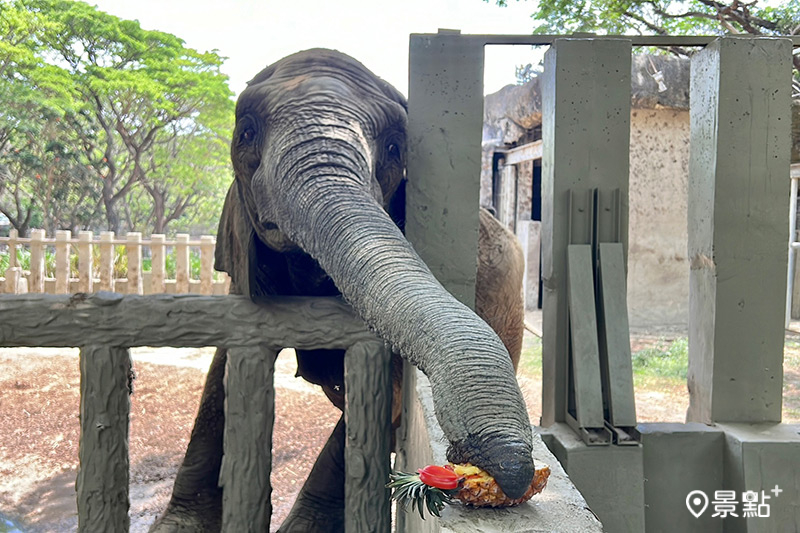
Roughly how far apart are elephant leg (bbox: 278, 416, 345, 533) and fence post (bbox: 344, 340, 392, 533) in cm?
86

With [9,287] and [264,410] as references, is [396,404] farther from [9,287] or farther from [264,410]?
[9,287]

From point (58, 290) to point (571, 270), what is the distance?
503 inches

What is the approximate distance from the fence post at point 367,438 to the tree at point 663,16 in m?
7.66

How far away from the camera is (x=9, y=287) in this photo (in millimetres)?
13422

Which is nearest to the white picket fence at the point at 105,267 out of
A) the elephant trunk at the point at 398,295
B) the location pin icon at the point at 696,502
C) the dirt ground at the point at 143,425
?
the dirt ground at the point at 143,425

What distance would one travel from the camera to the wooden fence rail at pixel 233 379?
8.88 ft

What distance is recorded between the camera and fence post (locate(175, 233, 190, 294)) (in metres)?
13.8

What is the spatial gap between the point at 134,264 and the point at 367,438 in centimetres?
1203

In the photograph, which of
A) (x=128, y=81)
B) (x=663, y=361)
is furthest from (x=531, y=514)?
(x=128, y=81)

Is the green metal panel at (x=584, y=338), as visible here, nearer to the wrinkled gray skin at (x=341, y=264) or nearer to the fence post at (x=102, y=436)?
the wrinkled gray skin at (x=341, y=264)

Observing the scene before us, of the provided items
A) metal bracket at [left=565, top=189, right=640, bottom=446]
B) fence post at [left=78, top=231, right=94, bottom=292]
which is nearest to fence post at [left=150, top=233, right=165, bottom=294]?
fence post at [left=78, top=231, right=94, bottom=292]

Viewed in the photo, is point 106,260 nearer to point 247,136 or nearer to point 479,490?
point 247,136

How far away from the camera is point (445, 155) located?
A: 311 cm

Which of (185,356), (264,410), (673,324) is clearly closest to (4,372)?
(185,356)
